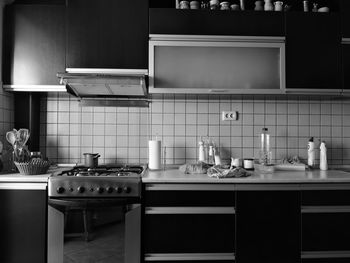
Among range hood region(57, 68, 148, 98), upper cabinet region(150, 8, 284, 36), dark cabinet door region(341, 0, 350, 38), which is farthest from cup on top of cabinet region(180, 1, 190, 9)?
dark cabinet door region(341, 0, 350, 38)

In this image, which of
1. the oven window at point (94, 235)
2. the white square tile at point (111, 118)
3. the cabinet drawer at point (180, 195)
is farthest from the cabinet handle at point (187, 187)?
the white square tile at point (111, 118)

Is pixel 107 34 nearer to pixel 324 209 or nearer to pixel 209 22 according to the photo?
pixel 209 22

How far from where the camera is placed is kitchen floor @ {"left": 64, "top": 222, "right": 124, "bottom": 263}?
1.75 metres

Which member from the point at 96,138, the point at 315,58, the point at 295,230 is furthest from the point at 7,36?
the point at 295,230

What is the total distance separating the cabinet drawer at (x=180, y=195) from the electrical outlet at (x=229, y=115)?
824mm

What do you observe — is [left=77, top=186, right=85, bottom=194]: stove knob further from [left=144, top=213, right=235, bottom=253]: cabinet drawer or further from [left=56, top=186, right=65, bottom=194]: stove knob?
[left=144, top=213, right=235, bottom=253]: cabinet drawer

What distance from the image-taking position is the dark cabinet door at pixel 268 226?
179cm

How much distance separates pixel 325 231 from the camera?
5.93ft

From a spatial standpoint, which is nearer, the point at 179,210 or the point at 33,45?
the point at 179,210

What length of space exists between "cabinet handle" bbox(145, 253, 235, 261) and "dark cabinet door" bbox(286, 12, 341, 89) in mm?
1352

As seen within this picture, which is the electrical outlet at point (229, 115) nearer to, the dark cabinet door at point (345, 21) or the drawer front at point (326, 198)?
the drawer front at point (326, 198)

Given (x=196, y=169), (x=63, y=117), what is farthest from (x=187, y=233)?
(x=63, y=117)

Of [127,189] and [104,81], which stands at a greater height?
[104,81]

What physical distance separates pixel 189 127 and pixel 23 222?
1.48 meters
